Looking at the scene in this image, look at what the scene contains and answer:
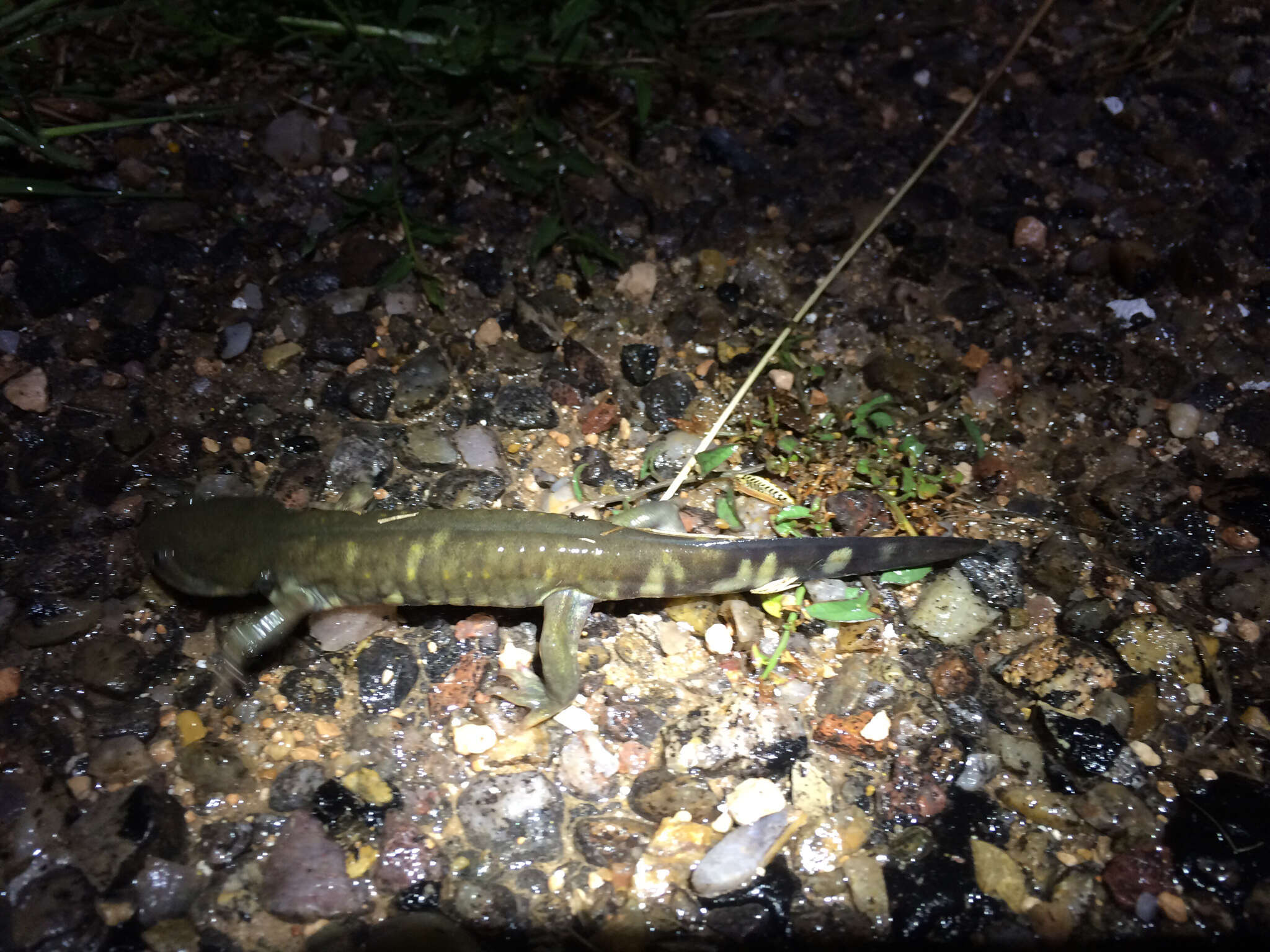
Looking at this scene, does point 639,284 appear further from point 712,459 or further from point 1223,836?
point 1223,836

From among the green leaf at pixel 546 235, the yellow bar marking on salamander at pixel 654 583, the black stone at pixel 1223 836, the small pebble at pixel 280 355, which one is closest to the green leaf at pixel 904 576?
the yellow bar marking on salamander at pixel 654 583

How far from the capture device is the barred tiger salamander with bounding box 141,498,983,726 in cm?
351

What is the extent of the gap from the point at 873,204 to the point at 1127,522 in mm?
2379

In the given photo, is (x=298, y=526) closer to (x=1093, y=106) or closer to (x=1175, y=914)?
(x=1175, y=914)

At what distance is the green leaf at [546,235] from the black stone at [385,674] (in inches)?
89.7

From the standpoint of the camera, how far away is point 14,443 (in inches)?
158

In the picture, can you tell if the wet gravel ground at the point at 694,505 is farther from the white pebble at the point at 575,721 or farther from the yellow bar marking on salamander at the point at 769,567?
the yellow bar marking on salamander at the point at 769,567

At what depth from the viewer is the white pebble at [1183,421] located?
173 inches

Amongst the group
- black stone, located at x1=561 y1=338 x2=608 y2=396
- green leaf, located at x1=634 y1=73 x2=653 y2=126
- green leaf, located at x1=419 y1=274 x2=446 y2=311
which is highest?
green leaf, located at x1=634 y1=73 x2=653 y2=126

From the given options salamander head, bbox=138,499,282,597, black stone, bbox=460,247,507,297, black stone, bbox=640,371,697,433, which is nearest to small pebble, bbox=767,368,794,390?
black stone, bbox=640,371,697,433

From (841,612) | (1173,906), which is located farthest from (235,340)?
(1173,906)

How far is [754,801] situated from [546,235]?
10.2 feet

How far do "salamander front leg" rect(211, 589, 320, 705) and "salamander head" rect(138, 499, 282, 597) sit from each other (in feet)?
0.38

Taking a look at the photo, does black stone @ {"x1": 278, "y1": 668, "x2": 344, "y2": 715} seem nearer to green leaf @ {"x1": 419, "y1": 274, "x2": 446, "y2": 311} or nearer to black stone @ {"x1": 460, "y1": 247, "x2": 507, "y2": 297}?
green leaf @ {"x1": 419, "y1": 274, "x2": 446, "y2": 311}
